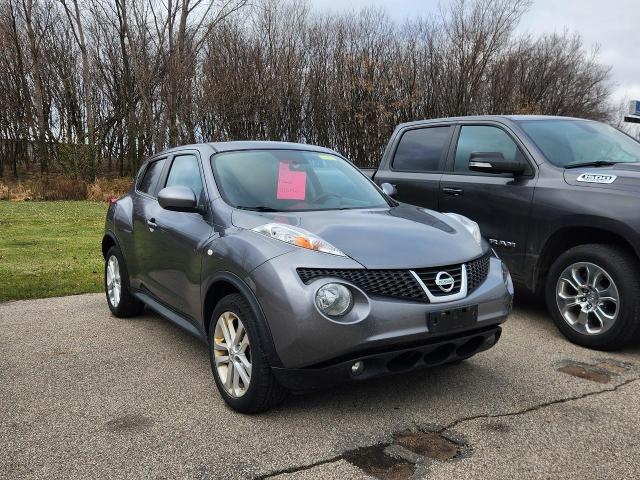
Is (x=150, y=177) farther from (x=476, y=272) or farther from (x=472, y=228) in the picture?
(x=476, y=272)

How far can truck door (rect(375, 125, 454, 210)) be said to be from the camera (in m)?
6.06

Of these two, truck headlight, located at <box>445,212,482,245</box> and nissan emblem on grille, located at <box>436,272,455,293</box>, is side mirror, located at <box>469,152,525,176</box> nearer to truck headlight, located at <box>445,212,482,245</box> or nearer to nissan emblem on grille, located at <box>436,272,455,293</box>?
truck headlight, located at <box>445,212,482,245</box>

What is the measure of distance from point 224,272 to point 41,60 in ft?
90.3

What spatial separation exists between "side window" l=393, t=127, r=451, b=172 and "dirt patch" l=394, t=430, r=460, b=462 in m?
3.59

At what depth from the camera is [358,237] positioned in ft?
10.8

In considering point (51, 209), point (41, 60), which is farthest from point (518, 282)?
point (41, 60)

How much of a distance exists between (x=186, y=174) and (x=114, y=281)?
1729 millimetres

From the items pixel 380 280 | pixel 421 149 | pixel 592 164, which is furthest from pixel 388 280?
pixel 421 149

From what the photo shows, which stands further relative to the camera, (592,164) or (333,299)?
(592,164)

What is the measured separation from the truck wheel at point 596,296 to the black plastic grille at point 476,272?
138 cm

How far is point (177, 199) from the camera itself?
3.78m

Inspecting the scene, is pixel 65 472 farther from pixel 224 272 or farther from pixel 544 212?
pixel 544 212

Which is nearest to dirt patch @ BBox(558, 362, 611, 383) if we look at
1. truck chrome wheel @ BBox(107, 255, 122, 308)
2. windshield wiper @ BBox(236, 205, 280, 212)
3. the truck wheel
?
the truck wheel

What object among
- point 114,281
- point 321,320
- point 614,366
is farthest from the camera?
point 114,281
